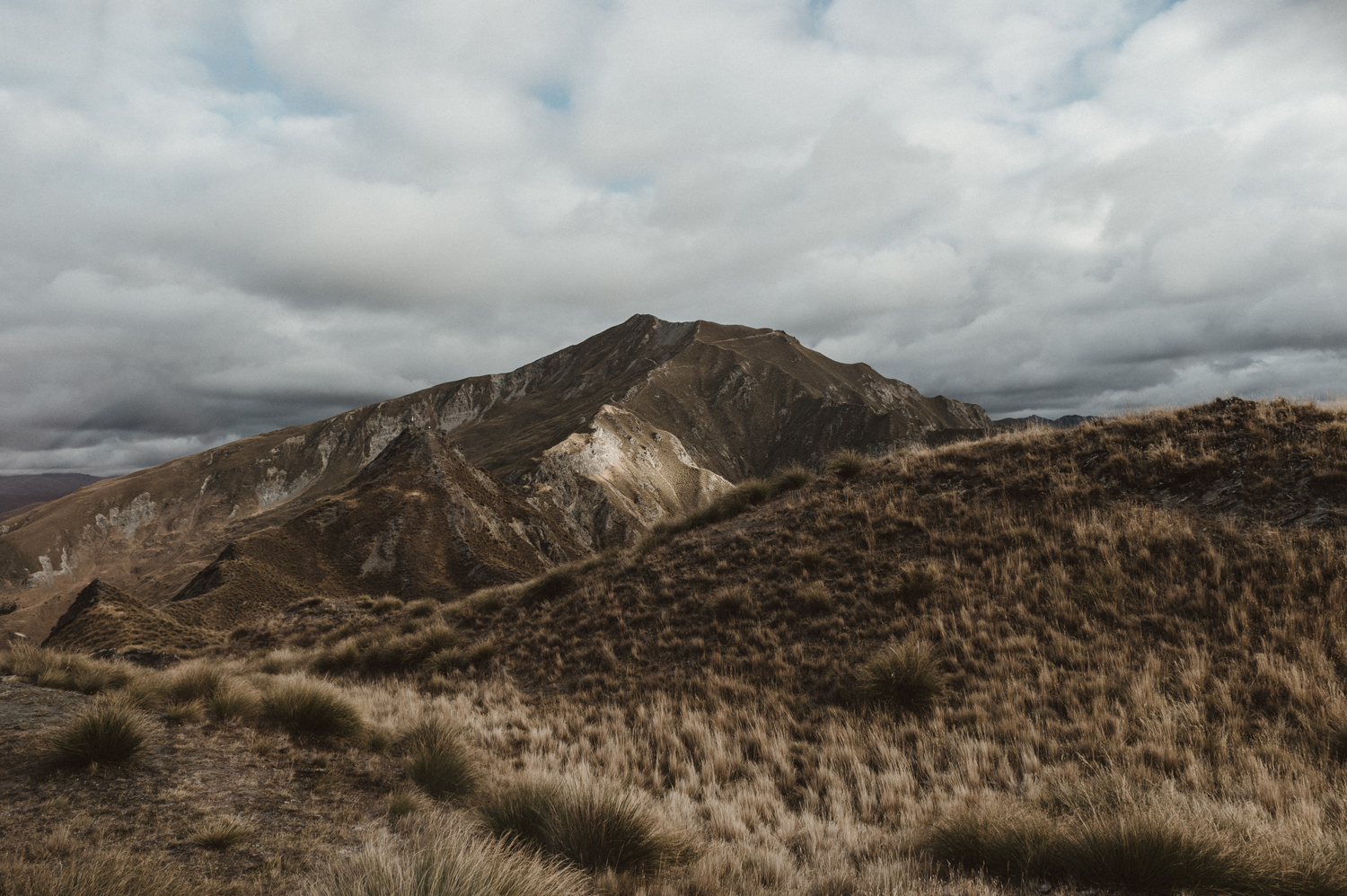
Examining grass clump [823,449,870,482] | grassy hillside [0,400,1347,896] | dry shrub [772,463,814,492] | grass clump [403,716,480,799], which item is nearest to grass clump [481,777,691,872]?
grassy hillside [0,400,1347,896]

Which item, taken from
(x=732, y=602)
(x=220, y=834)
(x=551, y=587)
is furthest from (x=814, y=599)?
(x=220, y=834)

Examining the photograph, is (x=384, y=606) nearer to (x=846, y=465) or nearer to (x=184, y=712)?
(x=184, y=712)

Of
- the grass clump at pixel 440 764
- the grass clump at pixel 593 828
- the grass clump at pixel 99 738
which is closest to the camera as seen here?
the grass clump at pixel 593 828

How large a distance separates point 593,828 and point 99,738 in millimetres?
5041

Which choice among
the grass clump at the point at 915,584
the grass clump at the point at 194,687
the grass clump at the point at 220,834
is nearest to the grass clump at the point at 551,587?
the grass clump at the point at 194,687

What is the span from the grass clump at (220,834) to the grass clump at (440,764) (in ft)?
6.29

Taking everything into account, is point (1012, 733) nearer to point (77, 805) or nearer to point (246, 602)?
point (77, 805)

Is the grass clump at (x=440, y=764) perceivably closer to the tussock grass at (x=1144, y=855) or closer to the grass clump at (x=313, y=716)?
the grass clump at (x=313, y=716)

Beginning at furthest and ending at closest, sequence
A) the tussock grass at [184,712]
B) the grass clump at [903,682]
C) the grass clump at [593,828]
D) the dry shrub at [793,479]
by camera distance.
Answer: the dry shrub at [793,479]
the grass clump at [903,682]
the tussock grass at [184,712]
the grass clump at [593,828]

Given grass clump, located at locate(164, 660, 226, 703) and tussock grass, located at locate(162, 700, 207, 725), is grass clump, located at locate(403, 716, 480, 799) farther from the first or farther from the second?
grass clump, located at locate(164, 660, 226, 703)

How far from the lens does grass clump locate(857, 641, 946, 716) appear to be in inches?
319

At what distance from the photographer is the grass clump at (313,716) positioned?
7305 mm

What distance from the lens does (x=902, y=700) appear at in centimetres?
821

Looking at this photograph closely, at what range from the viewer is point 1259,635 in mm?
7762
